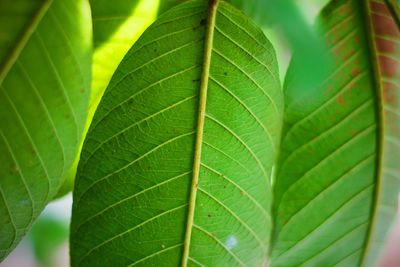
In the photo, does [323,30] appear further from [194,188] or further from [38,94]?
[38,94]

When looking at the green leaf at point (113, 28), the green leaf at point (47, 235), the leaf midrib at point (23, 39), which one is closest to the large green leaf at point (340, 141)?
the green leaf at point (113, 28)

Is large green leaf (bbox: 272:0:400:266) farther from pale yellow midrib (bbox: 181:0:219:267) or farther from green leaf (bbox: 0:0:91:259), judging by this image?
green leaf (bbox: 0:0:91:259)

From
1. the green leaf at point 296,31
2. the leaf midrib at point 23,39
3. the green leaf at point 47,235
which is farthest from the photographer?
the green leaf at point 47,235

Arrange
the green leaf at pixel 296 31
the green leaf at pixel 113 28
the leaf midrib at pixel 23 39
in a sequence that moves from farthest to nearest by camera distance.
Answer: the green leaf at pixel 113 28 < the leaf midrib at pixel 23 39 < the green leaf at pixel 296 31

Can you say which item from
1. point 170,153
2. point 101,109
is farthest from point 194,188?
point 101,109

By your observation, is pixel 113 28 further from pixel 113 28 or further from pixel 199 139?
pixel 199 139

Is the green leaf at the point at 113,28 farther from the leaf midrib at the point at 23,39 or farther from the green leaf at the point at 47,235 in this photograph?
the green leaf at the point at 47,235
